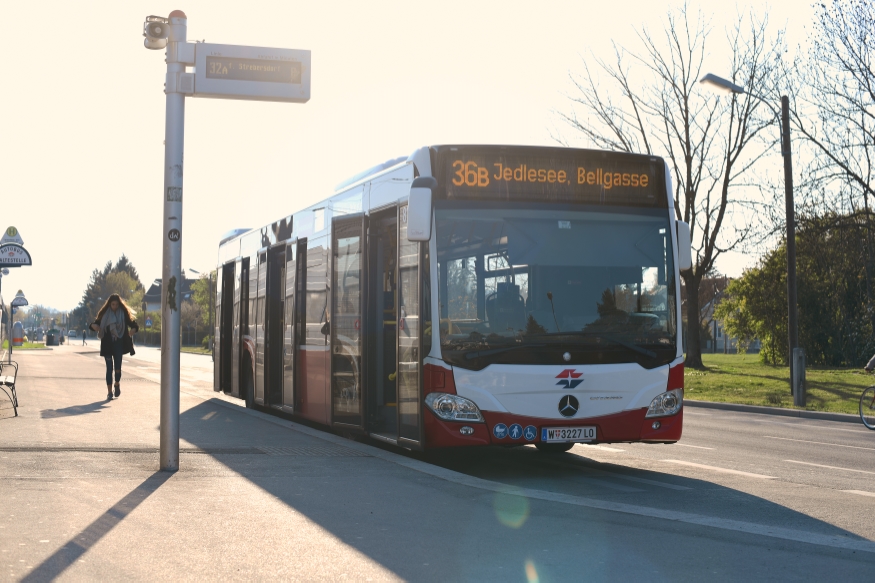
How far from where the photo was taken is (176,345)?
911 cm

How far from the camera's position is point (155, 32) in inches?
364

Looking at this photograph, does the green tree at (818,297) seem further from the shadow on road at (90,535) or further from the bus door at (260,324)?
the shadow on road at (90,535)

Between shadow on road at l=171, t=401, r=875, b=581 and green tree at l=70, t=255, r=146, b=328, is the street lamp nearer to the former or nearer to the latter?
shadow on road at l=171, t=401, r=875, b=581

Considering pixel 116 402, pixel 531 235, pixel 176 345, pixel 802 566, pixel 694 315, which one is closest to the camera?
pixel 802 566

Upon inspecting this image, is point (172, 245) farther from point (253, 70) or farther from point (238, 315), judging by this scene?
point (238, 315)

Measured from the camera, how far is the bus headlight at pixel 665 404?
389 inches

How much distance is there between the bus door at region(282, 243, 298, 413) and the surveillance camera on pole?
17.2ft

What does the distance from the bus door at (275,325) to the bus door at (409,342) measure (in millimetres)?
4824

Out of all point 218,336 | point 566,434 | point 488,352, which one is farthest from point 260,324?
point 566,434

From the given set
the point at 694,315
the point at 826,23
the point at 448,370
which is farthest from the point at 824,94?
the point at 448,370

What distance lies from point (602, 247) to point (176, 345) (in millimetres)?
4010

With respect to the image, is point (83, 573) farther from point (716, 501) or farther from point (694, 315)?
point (694, 315)

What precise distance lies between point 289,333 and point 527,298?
5.60 meters

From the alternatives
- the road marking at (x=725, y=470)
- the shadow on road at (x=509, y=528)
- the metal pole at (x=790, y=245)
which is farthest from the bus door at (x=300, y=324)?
the metal pole at (x=790, y=245)
